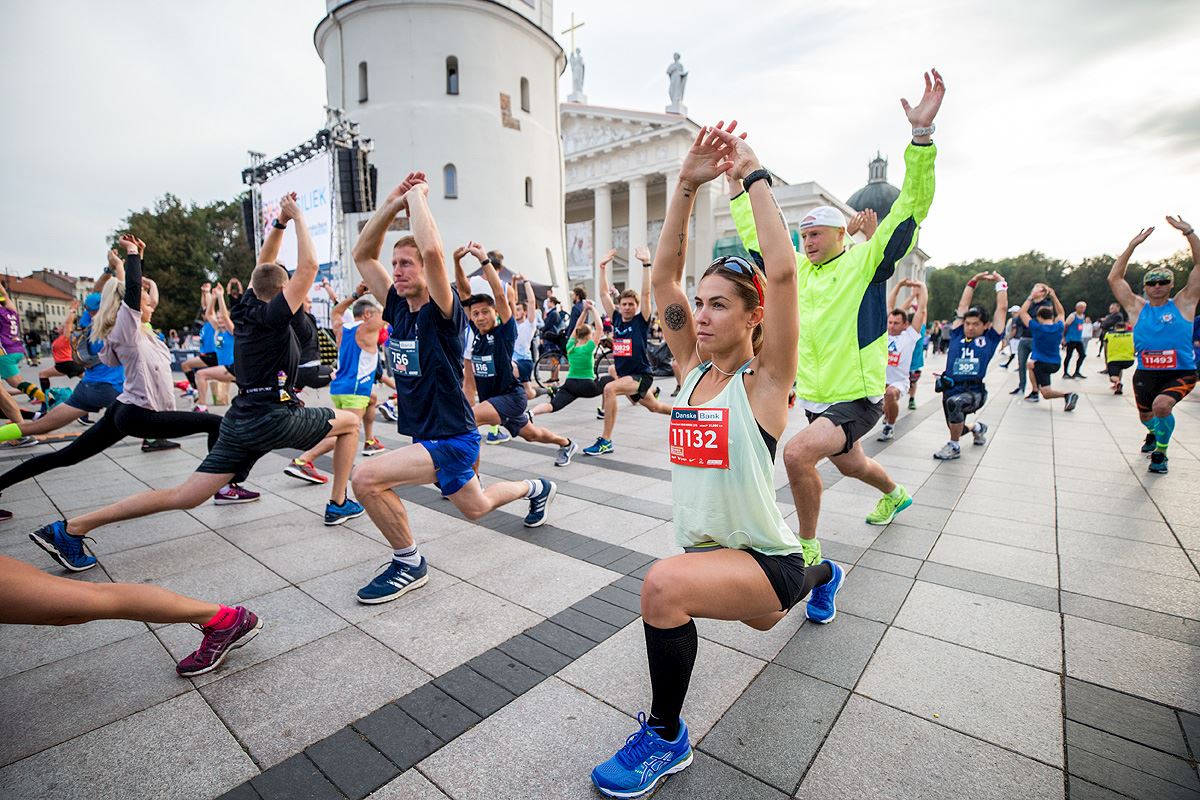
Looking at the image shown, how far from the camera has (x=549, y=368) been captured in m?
19.3

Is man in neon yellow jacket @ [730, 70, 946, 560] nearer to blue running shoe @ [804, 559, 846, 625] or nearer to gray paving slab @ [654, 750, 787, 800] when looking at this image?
blue running shoe @ [804, 559, 846, 625]

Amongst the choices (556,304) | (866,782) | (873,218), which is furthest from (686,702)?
(556,304)

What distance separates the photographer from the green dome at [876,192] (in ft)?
222

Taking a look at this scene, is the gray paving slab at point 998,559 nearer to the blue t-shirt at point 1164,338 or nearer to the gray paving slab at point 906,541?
the gray paving slab at point 906,541

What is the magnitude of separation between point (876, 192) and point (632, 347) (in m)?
76.6

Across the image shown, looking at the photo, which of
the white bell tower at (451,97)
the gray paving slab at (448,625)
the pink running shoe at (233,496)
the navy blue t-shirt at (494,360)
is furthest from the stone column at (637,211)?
the gray paving slab at (448,625)

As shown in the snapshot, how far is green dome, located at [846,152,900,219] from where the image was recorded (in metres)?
67.8

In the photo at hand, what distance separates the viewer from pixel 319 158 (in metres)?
17.8

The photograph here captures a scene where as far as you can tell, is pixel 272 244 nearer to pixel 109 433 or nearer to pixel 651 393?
pixel 109 433

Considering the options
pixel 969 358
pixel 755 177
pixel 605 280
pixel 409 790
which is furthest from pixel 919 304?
pixel 409 790

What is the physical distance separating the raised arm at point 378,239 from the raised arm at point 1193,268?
7213 mm

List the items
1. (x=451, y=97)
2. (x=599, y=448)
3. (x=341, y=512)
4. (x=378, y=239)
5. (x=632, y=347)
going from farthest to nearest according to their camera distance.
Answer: (x=451, y=97)
(x=632, y=347)
(x=599, y=448)
(x=341, y=512)
(x=378, y=239)

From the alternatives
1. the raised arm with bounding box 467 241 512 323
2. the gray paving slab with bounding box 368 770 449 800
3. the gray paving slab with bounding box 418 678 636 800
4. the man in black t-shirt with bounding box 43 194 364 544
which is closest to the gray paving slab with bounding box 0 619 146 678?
the man in black t-shirt with bounding box 43 194 364 544

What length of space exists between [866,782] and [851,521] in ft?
9.61
